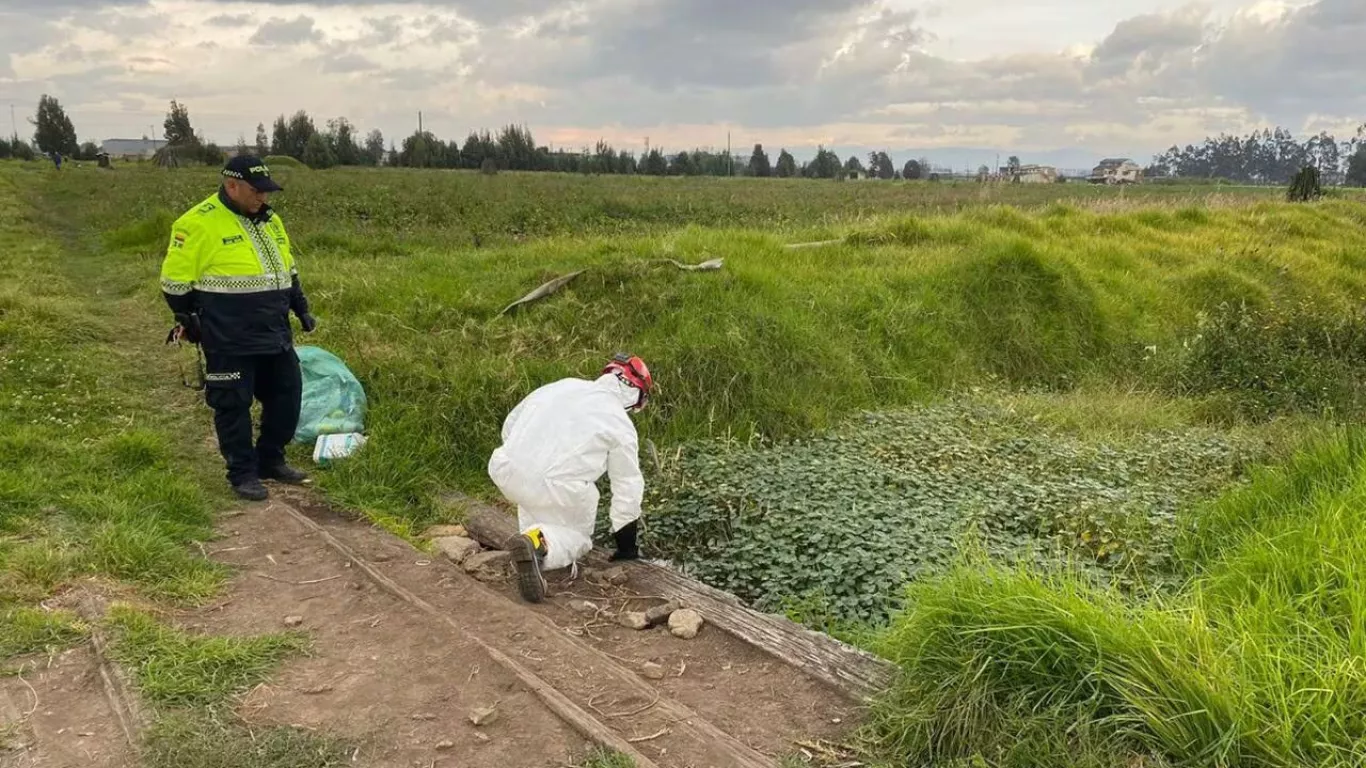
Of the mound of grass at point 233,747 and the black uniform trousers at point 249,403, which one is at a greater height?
the black uniform trousers at point 249,403

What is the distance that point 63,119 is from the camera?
71.4 metres

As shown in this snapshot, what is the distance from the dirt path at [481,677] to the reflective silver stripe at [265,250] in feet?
5.70

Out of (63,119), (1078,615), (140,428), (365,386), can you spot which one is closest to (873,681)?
(1078,615)

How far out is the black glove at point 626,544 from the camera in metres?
4.47

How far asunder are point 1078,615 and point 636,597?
213cm

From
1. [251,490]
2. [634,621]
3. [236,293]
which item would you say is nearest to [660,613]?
[634,621]

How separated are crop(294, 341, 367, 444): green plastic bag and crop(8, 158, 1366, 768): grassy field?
8.7 inches

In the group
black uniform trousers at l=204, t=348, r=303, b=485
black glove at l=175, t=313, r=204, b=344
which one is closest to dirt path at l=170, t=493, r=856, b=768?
black uniform trousers at l=204, t=348, r=303, b=485

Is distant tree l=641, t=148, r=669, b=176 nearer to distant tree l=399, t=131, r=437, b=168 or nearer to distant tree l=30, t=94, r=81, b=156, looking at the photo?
distant tree l=399, t=131, r=437, b=168

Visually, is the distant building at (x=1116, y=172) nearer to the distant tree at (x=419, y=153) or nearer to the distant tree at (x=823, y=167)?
the distant tree at (x=823, y=167)

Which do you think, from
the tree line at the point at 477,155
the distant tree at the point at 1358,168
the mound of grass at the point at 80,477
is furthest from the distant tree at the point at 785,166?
the mound of grass at the point at 80,477

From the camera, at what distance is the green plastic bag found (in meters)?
6.21

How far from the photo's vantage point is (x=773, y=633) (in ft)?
11.9

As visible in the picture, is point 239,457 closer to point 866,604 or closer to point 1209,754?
point 866,604
